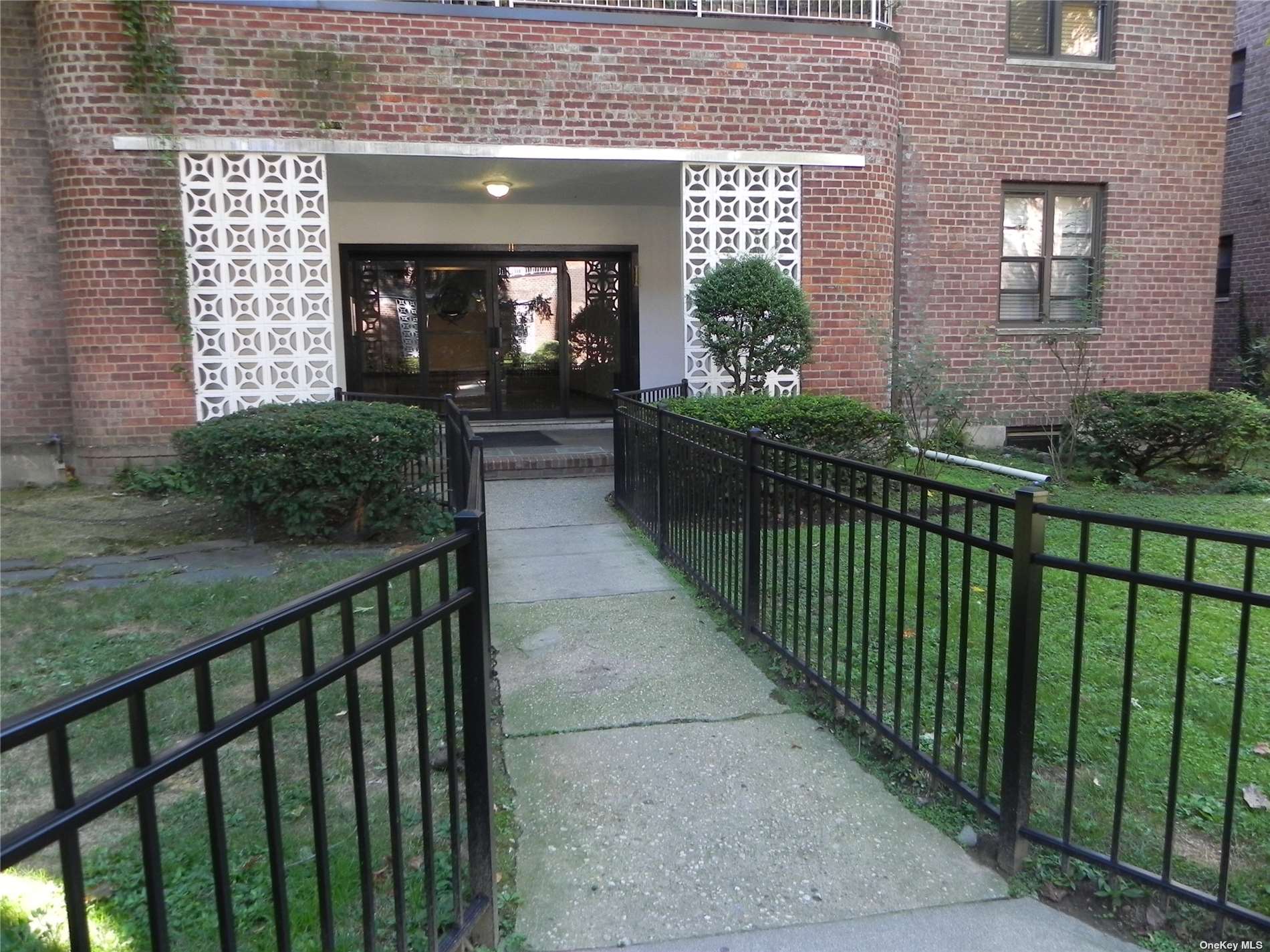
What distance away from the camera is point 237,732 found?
166 centimetres

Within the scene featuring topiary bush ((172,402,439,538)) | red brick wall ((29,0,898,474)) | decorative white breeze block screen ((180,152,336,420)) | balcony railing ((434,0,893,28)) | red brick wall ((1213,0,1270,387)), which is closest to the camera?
topiary bush ((172,402,439,538))

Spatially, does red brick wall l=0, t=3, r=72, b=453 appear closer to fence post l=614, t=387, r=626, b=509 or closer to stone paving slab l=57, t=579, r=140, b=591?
stone paving slab l=57, t=579, r=140, b=591

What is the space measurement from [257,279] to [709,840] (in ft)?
25.7

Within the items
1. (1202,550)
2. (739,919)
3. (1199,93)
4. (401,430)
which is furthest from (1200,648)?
(1199,93)

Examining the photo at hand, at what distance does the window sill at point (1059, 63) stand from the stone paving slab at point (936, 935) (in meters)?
11.0

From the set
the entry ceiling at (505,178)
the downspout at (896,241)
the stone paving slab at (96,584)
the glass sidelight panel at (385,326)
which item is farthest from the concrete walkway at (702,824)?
the glass sidelight panel at (385,326)

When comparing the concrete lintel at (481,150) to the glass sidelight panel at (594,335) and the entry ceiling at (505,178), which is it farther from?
the glass sidelight panel at (594,335)

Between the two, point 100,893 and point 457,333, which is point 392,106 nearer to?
point 457,333

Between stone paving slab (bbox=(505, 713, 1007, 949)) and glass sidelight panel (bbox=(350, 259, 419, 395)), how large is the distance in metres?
10.5

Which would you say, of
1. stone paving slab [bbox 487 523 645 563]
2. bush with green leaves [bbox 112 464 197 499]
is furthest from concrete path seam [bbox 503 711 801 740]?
bush with green leaves [bbox 112 464 197 499]

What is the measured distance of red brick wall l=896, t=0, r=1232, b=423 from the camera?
11.1 meters

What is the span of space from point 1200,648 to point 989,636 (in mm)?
2480

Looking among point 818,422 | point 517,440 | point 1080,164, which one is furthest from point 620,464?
point 1080,164

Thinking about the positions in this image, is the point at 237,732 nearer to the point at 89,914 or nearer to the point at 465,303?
the point at 89,914
